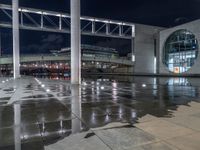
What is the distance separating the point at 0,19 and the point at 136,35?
38.5 metres

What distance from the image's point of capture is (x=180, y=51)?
1914 inches

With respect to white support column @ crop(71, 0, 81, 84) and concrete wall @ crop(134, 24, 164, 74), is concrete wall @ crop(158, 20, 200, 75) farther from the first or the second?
white support column @ crop(71, 0, 81, 84)

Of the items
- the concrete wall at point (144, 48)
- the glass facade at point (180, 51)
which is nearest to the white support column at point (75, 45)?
the glass facade at point (180, 51)

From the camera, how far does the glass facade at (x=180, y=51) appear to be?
149 feet

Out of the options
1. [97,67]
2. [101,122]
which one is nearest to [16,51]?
[101,122]

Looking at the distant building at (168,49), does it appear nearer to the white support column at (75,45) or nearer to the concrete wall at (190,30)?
the concrete wall at (190,30)

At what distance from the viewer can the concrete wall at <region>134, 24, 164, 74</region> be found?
5900 cm

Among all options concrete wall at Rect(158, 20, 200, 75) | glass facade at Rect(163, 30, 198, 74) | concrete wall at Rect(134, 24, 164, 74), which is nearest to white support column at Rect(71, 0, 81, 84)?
concrete wall at Rect(158, 20, 200, 75)

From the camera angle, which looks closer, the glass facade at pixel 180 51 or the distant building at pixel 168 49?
the distant building at pixel 168 49

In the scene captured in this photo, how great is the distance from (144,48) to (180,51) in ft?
44.3

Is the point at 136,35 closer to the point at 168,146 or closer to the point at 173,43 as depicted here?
the point at 173,43

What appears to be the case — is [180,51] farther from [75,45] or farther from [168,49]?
[75,45]

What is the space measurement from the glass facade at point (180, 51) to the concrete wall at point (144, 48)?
7311mm

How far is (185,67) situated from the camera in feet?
152
